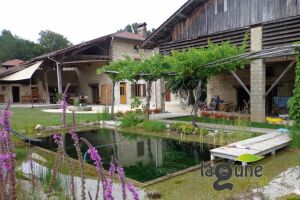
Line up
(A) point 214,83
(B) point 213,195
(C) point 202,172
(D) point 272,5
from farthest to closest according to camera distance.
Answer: (A) point 214,83 → (D) point 272,5 → (C) point 202,172 → (B) point 213,195

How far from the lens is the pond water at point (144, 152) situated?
578 centimetres

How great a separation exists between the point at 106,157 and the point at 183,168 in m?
1.92

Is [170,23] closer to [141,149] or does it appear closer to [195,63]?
[195,63]

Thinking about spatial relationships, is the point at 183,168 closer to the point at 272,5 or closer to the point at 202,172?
the point at 202,172

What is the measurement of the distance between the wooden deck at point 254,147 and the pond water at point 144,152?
1.69 feet

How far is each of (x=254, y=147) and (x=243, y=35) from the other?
6.39m

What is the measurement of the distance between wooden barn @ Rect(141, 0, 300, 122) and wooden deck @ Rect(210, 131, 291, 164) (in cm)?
249

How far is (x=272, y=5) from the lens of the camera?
10406mm

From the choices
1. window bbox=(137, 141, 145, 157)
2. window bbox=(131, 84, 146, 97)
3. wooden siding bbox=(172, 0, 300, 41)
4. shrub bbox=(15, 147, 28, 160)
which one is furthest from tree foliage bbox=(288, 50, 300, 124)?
window bbox=(131, 84, 146, 97)

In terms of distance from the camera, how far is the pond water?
578 centimetres

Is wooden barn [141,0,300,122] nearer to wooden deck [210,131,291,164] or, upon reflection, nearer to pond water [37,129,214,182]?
wooden deck [210,131,291,164]

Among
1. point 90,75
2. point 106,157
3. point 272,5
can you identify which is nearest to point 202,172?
point 106,157

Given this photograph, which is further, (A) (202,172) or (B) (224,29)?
(B) (224,29)

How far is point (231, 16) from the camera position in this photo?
1167 centimetres
